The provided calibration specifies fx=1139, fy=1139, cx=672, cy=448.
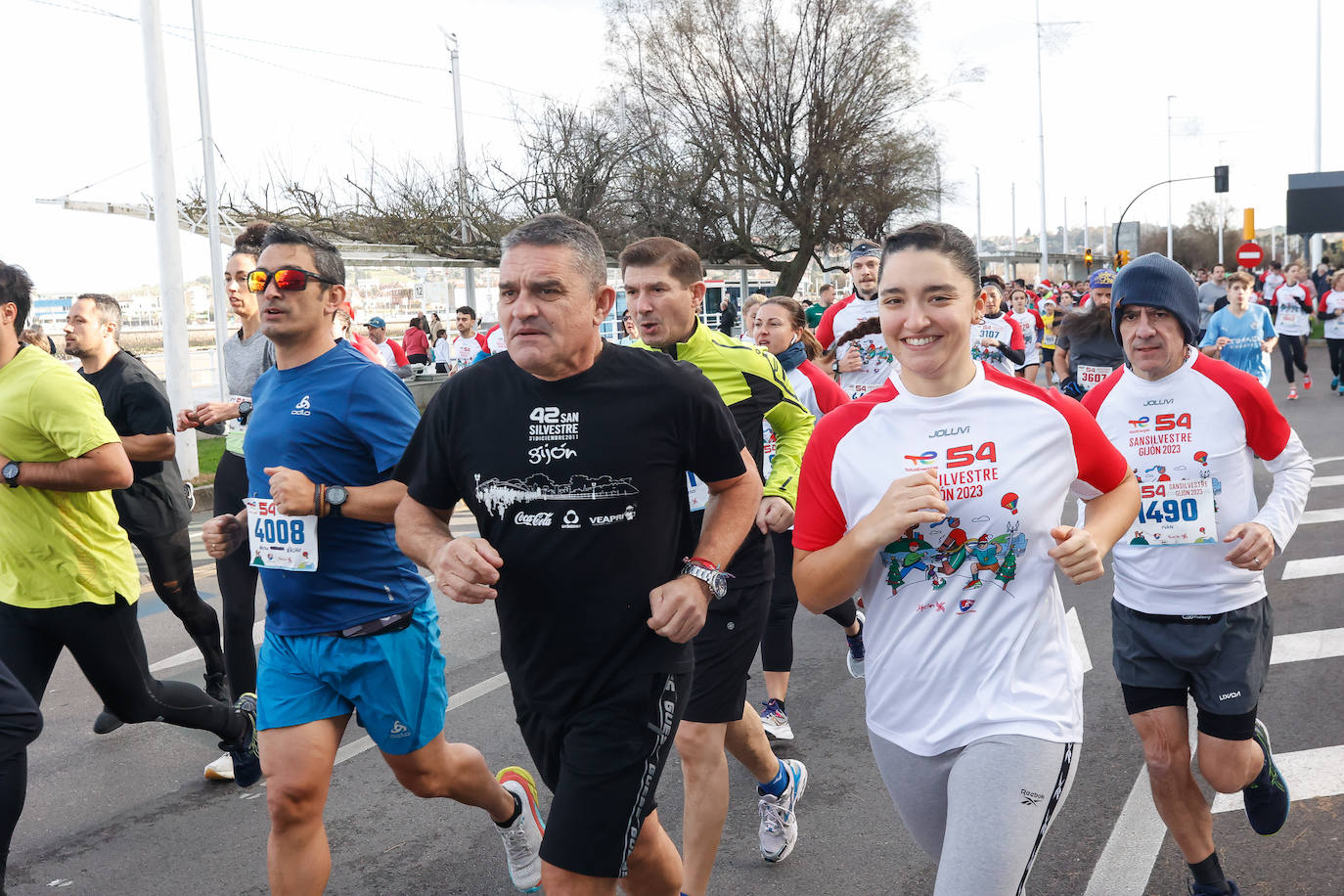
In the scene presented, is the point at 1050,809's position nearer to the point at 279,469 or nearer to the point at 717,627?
the point at 717,627

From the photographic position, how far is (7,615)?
3.92 meters

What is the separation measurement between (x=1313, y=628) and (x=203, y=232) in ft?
54.8

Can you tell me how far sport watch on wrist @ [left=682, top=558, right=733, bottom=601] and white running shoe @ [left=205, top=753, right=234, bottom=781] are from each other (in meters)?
3.05

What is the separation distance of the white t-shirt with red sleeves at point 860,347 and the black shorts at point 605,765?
17.8 ft

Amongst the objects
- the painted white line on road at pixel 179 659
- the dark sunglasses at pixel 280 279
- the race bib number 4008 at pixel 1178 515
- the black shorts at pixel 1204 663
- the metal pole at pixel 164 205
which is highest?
the metal pole at pixel 164 205

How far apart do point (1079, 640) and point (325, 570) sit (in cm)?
467

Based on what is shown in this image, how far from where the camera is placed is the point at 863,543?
7.68ft

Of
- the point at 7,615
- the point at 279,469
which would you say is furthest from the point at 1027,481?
the point at 7,615

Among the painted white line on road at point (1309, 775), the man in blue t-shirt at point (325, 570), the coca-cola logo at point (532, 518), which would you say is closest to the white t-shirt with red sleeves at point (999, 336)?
the painted white line on road at point (1309, 775)

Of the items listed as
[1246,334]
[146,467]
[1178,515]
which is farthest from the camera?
[1246,334]

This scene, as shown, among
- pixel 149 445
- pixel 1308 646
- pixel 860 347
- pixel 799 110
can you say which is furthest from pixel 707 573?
pixel 799 110

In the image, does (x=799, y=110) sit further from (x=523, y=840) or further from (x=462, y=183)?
(x=523, y=840)

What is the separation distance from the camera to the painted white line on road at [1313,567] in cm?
785

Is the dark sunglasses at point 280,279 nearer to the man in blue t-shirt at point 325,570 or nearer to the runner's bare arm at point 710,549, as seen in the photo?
the man in blue t-shirt at point 325,570
